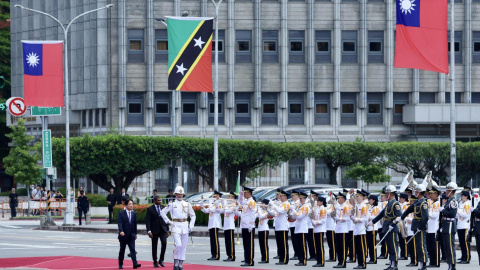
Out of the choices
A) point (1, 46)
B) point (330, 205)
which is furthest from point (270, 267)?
point (1, 46)

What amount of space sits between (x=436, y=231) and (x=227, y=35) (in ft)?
149

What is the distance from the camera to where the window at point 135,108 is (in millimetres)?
67625

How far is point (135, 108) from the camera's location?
222ft

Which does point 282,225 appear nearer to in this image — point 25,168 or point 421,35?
point 421,35

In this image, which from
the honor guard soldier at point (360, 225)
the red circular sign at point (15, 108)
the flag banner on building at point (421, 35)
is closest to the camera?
the honor guard soldier at point (360, 225)

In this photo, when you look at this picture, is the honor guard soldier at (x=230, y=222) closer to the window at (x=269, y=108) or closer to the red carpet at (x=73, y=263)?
the red carpet at (x=73, y=263)

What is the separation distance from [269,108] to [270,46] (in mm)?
4286

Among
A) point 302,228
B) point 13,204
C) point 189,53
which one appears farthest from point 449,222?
point 13,204

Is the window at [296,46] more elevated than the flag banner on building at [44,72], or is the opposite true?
the window at [296,46]

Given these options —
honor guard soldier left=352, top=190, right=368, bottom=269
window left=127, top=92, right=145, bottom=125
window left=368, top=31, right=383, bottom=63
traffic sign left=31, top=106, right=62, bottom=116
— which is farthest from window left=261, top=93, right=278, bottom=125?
honor guard soldier left=352, top=190, right=368, bottom=269

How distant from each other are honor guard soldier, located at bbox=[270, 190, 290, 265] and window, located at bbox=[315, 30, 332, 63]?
146 feet

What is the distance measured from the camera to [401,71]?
6912cm

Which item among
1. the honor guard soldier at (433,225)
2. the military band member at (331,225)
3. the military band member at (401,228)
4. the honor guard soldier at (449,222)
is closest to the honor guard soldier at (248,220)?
the military band member at (331,225)

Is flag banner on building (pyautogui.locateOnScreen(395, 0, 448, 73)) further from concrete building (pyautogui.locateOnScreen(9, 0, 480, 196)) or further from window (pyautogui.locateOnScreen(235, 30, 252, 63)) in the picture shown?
window (pyautogui.locateOnScreen(235, 30, 252, 63))
